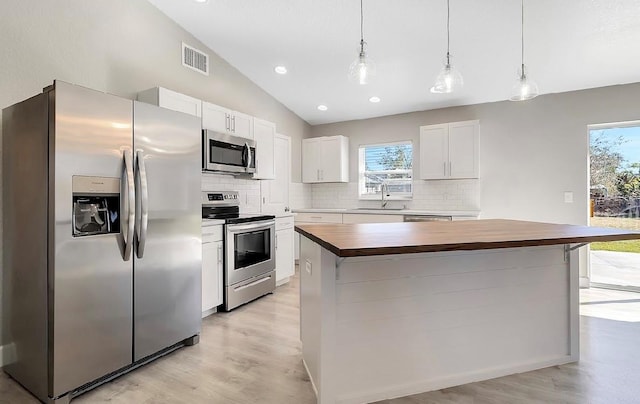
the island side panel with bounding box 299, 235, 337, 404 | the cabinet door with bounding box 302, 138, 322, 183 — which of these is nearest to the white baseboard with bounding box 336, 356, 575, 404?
A: the island side panel with bounding box 299, 235, 337, 404

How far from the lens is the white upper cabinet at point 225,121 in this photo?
143 inches

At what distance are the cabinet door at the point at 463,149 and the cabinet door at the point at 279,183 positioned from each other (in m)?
2.43

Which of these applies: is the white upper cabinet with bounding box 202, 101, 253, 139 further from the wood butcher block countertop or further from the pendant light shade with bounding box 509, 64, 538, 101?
the pendant light shade with bounding box 509, 64, 538, 101

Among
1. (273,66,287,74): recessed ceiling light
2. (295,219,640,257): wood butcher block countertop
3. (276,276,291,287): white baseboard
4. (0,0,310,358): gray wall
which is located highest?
(273,66,287,74): recessed ceiling light

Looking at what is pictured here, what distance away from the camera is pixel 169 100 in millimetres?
3242

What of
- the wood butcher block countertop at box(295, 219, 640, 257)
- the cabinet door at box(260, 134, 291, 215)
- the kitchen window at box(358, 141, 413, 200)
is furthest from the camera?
the kitchen window at box(358, 141, 413, 200)

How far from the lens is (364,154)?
584cm

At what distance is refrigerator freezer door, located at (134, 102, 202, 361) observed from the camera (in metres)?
2.29

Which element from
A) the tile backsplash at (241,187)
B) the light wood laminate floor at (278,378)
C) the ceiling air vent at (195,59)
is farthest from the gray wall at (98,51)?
the light wood laminate floor at (278,378)

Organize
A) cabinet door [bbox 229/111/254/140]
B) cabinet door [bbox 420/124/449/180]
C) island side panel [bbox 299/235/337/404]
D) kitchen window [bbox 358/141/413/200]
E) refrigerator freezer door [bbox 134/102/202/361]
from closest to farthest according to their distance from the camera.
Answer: island side panel [bbox 299/235/337/404] < refrigerator freezer door [bbox 134/102/202/361] < cabinet door [bbox 229/111/254/140] < cabinet door [bbox 420/124/449/180] < kitchen window [bbox 358/141/413/200]

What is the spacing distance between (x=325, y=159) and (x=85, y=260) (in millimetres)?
4175

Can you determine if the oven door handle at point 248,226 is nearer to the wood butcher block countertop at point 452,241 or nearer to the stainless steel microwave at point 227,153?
the stainless steel microwave at point 227,153

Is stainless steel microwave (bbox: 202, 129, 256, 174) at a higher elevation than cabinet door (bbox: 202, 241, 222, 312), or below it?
higher

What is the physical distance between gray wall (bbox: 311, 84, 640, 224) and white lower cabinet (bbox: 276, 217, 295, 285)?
265 centimetres
